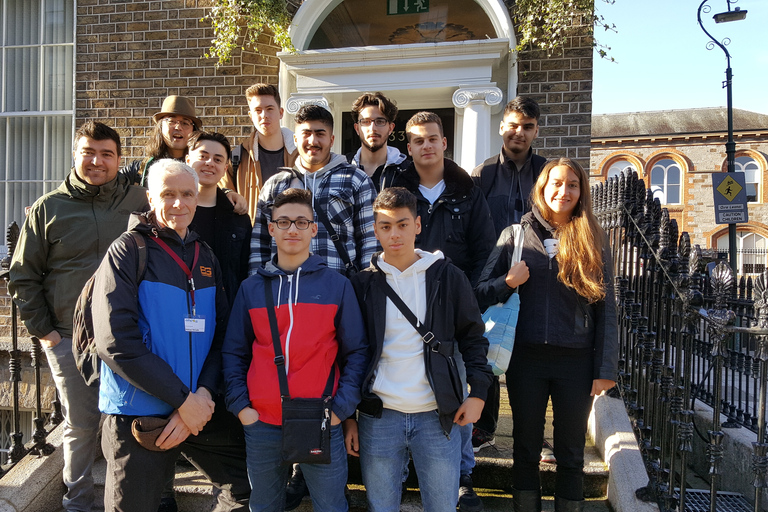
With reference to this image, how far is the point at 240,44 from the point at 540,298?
4594mm

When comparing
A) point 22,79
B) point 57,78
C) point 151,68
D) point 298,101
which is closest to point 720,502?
point 298,101

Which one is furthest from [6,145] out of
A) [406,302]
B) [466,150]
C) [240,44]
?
[406,302]

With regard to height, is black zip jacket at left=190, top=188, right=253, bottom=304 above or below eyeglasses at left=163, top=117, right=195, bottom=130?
below

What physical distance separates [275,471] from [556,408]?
1.33 meters

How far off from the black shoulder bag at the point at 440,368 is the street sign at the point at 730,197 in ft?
30.5

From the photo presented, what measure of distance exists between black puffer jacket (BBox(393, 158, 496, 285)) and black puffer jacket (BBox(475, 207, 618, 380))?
0.29 m

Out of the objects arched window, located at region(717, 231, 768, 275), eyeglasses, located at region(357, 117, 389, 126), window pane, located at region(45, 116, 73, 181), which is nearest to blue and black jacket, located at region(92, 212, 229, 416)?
eyeglasses, located at region(357, 117, 389, 126)

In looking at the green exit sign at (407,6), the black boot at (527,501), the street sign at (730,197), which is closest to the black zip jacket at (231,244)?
the black boot at (527,501)

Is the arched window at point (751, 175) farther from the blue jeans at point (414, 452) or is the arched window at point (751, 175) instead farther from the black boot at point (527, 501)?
the blue jeans at point (414, 452)

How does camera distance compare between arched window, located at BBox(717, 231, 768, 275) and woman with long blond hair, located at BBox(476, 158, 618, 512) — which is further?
arched window, located at BBox(717, 231, 768, 275)

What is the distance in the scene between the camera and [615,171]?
28.2m

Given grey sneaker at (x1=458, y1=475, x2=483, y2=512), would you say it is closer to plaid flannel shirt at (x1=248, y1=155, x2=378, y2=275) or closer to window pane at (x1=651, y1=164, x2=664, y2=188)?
plaid flannel shirt at (x1=248, y1=155, x2=378, y2=275)

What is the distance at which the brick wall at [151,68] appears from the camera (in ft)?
18.7

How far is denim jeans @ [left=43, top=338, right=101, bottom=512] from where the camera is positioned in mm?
2766
